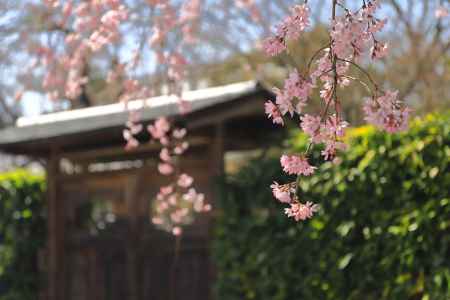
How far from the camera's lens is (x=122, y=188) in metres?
8.04

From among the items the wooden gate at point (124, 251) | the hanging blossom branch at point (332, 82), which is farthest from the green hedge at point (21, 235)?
the hanging blossom branch at point (332, 82)

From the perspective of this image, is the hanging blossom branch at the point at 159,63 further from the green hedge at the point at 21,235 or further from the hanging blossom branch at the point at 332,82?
the hanging blossom branch at the point at 332,82

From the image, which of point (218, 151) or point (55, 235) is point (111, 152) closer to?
point (55, 235)

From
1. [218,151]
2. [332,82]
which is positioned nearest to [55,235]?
A: [218,151]

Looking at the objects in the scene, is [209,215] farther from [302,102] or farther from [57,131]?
[302,102]

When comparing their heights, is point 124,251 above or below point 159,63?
below

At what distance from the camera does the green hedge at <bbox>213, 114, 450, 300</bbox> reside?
209 inches

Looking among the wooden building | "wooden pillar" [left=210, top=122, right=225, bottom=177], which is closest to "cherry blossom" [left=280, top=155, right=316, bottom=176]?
the wooden building

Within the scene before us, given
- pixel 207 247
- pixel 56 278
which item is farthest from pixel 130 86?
pixel 56 278

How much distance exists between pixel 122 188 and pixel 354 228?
9.96 ft

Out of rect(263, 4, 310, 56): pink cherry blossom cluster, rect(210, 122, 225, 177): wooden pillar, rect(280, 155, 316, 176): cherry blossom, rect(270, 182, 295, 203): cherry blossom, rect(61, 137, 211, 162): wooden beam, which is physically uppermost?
rect(61, 137, 211, 162): wooden beam

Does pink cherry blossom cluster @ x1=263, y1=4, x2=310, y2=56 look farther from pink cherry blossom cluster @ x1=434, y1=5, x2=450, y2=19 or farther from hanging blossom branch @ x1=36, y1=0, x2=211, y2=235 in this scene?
hanging blossom branch @ x1=36, y1=0, x2=211, y2=235

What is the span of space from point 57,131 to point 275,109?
5.06 metres

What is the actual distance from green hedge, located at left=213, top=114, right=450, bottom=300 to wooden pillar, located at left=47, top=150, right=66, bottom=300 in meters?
2.40
